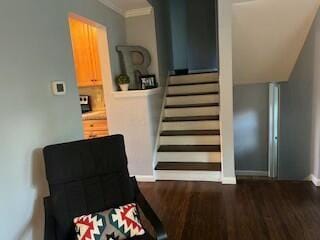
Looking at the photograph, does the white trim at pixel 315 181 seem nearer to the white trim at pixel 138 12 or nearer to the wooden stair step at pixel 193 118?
the wooden stair step at pixel 193 118

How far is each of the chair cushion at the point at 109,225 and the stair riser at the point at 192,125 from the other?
2.35m

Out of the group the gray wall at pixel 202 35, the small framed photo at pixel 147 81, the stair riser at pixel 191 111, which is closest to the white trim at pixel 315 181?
the stair riser at pixel 191 111

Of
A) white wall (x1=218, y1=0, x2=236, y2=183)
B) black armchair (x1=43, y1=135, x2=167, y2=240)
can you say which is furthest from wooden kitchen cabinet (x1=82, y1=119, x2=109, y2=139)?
black armchair (x1=43, y1=135, x2=167, y2=240)

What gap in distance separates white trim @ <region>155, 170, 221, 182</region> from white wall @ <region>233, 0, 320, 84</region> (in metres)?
1.79

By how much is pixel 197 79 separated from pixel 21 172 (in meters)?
3.62

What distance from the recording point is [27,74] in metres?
1.80

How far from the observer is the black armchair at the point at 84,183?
63.1 inches

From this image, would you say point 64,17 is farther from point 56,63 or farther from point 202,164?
point 202,164

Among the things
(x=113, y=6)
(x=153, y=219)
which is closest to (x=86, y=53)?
(x=113, y=6)

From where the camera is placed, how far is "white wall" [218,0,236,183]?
282 cm

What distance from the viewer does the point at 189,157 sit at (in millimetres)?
3527

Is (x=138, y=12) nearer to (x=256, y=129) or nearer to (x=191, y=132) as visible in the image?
(x=191, y=132)

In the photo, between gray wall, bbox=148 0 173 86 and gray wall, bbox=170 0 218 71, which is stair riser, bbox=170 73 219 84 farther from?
gray wall, bbox=170 0 218 71

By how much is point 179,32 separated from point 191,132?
344 cm
